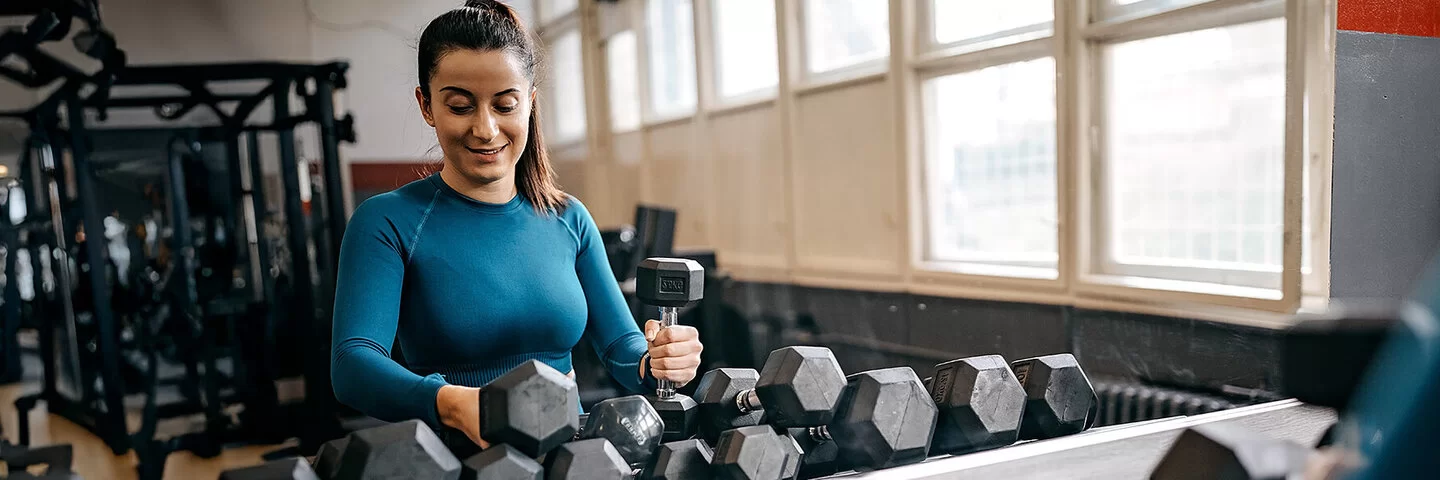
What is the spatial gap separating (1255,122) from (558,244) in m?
1.42

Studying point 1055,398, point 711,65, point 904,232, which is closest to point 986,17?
point 904,232

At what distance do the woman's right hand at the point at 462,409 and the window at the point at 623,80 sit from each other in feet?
1.80

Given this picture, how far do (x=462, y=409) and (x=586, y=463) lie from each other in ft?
0.45

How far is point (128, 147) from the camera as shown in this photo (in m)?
1.11

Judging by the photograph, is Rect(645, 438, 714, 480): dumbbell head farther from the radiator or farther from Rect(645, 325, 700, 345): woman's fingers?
the radiator

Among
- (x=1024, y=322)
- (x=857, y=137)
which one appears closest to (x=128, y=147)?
(x=857, y=137)

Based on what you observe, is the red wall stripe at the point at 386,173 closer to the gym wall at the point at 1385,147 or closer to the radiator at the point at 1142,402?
the radiator at the point at 1142,402

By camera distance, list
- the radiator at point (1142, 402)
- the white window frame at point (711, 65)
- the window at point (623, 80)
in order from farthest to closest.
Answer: the radiator at point (1142, 402), the white window frame at point (711, 65), the window at point (623, 80)

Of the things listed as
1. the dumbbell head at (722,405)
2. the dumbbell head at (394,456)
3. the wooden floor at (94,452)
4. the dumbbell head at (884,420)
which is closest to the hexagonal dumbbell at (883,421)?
the dumbbell head at (884,420)

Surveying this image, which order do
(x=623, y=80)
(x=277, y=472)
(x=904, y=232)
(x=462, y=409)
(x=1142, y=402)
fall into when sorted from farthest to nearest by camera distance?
(x=1142, y=402) → (x=904, y=232) → (x=623, y=80) → (x=462, y=409) → (x=277, y=472)

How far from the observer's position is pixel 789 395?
0.97 meters

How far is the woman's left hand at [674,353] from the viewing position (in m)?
1.01

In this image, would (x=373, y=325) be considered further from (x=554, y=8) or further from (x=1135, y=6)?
(x=1135, y=6)

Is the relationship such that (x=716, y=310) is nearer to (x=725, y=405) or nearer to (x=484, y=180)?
(x=725, y=405)
